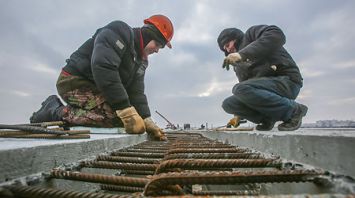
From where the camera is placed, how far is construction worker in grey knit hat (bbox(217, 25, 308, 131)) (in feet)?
12.2

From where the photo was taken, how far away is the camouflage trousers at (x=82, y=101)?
156 inches

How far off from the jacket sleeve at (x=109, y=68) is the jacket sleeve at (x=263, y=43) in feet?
5.40

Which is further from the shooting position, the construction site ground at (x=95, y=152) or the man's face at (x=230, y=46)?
the man's face at (x=230, y=46)

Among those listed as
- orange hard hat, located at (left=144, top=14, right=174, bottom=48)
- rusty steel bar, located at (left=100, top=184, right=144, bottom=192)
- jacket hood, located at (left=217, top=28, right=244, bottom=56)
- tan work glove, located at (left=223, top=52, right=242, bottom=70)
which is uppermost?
orange hard hat, located at (left=144, top=14, right=174, bottom=48)

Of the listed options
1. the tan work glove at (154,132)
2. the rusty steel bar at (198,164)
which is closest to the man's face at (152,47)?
the tan work glove at (154,132)

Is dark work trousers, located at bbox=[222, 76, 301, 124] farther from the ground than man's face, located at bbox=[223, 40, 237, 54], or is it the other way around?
man's face, located at bbox=[223, 40, 237, 54]

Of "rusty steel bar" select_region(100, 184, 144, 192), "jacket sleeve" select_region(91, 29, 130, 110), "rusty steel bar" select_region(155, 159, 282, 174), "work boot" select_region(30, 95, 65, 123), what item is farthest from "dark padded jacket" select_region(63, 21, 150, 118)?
"rusty steel bar" select_region(155, 159, 282, 174)

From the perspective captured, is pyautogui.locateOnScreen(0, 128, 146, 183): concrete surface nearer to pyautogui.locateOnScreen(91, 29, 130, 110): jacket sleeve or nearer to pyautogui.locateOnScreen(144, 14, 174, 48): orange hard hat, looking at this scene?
pyautogui.locateOnScreen(91, 29, 130, 110): jacket sleeve

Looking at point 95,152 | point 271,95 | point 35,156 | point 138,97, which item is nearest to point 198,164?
point 35,156

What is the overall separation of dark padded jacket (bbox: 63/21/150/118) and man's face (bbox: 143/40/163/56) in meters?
0.17

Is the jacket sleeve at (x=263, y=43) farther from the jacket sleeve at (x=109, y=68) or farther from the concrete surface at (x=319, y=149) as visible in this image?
the concrete surface at (x=319, y=149)

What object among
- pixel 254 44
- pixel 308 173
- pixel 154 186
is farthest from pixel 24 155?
pixel 254 44

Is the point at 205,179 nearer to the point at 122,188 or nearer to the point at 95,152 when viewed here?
the point at 122,188

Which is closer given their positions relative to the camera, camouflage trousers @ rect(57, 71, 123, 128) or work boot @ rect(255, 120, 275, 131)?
camouflage trousers @ rect(57, 71, 123, 128)
